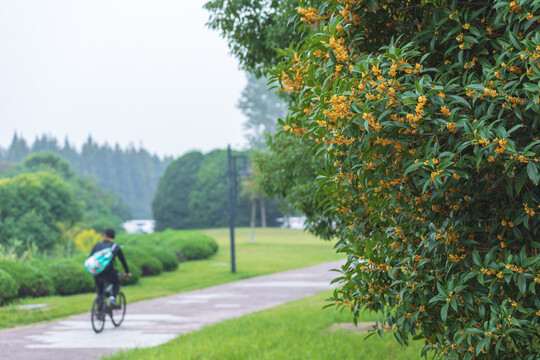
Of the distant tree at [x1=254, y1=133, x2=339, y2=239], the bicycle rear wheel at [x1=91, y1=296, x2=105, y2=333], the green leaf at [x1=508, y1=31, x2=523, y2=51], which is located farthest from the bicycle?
the green leaf at [x1=508, y1=31, x2=523, y2=51]

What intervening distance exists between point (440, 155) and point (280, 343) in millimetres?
6553

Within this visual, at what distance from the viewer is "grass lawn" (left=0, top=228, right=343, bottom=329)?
1348 cm

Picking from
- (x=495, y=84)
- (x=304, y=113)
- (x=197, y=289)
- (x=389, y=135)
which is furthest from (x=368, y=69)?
(x=197, y=289)

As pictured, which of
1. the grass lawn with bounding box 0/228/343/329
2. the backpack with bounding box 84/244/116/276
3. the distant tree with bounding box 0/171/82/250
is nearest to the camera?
the backpack with bounding box 84/244/116/276

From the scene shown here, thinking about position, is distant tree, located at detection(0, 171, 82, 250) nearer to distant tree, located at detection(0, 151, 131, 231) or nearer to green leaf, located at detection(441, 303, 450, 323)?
distant tree, located at detection(0, 151, 131, 231)

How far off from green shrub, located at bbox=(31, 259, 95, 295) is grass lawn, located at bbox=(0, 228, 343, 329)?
40 cm

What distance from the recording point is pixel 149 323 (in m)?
12.5

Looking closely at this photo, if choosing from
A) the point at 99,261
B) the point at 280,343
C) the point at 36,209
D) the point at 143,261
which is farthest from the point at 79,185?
the point at 280,343

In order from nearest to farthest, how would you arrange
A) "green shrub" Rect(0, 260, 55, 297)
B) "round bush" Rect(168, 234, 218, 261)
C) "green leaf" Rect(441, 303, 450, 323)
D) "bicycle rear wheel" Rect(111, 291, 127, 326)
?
"green leaf" Rect(441, 303, 450, 323) < "bicycle rear wheel" Rect(111, 291, 127, 326) < "green shrub" Rect(0, 260, 55, 297) < "round bush" Rect(168, 234, 218, 261)

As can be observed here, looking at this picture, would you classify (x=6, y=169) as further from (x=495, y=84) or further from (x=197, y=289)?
(x=495, y=84)

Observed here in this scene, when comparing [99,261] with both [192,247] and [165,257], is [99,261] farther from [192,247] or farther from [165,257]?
[192,247]

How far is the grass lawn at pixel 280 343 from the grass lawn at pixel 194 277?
4596 millimetres

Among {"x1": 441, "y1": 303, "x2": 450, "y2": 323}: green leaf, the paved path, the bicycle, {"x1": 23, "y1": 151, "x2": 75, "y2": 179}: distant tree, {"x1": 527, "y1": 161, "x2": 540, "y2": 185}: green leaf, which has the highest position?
{"x1": 23, "y1": 151, "x2": 75, "y2": 179}: distant tree

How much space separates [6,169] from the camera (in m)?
71.1
